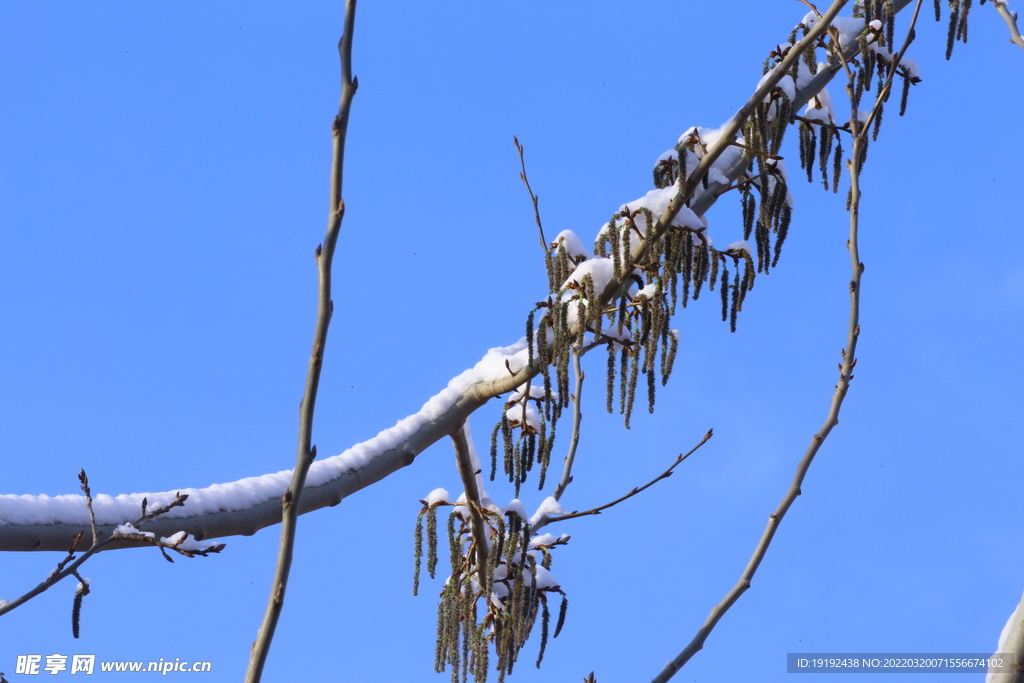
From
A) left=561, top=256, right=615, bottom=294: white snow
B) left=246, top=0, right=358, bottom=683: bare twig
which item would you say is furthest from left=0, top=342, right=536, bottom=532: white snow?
left=246, top=0, right=358, bottom=683: bare twig

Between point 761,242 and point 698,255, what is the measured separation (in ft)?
0.89

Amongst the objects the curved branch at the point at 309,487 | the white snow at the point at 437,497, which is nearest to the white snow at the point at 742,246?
the curved branch at the point at 309,487

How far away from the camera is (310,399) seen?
1.31 metres

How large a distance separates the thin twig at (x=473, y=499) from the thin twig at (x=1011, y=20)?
8.29ft

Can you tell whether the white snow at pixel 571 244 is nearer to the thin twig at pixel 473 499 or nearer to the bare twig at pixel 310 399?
the thin twig at pixel 473 499

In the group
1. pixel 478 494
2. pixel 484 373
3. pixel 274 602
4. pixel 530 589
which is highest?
pixel 484 373

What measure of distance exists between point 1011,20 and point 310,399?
3.36 meters

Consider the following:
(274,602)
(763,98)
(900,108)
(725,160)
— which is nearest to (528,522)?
(725,160)

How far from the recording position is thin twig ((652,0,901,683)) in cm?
194

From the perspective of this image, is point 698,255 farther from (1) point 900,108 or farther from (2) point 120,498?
(2) point 120,498

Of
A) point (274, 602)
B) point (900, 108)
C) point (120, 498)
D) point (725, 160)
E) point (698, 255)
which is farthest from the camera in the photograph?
point (900, 108)

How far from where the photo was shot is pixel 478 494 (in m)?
3.97

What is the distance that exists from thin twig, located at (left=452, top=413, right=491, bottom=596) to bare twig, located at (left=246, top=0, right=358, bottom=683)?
2.40m

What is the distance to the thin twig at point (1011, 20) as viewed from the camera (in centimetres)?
344
